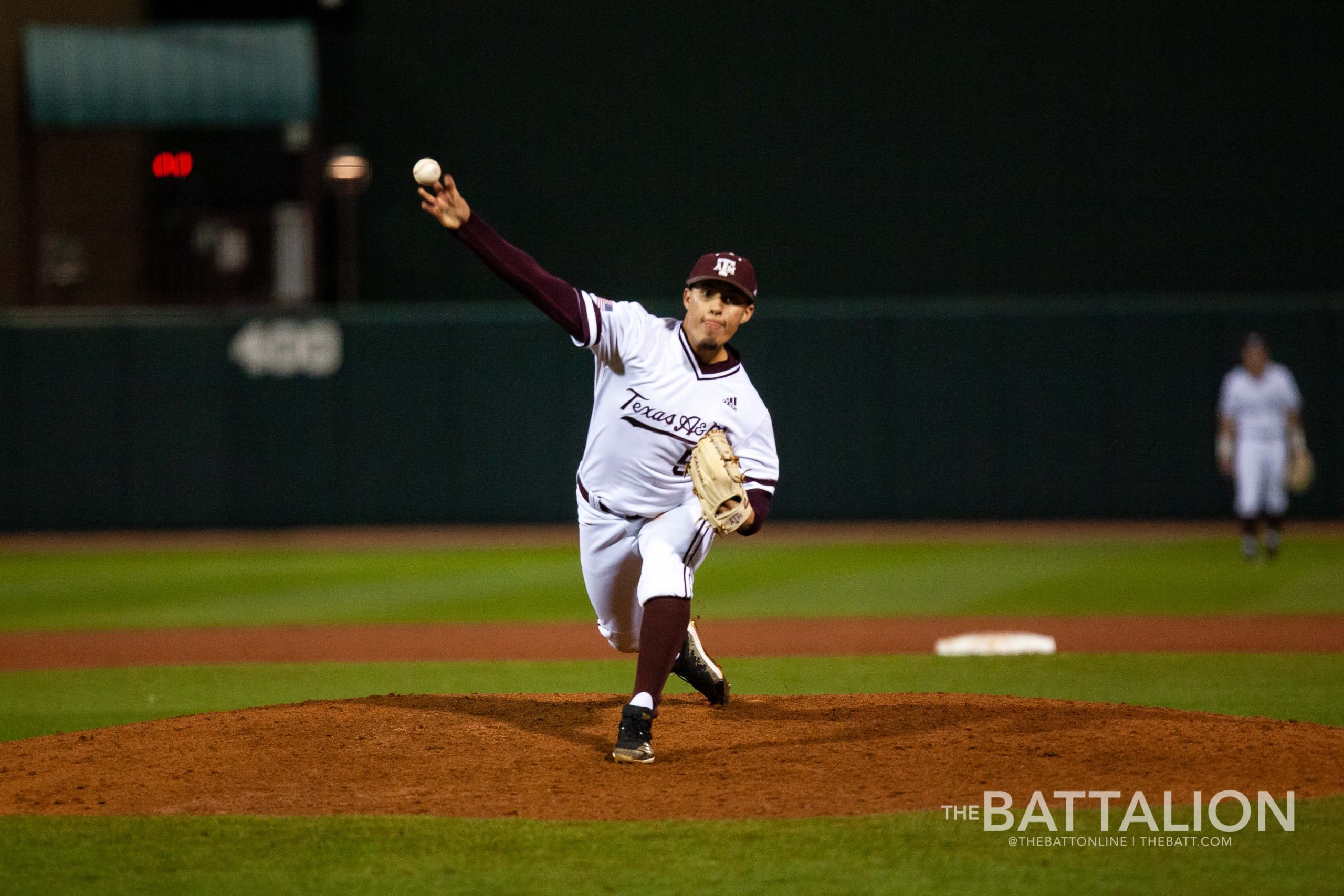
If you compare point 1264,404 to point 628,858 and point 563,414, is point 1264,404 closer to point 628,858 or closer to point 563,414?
point 563,414

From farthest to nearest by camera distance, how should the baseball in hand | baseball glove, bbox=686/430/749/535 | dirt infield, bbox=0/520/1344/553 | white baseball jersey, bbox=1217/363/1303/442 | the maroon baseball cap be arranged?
1. dirt infield, bbox=0/520/1344/553
2. white baseball jersey, bbox=1217/363/1303/442
3. the maroon baseball cap
4. baseball glove, bbox=686/430/749/535
5. the baseball in hand

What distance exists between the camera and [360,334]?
1714cm

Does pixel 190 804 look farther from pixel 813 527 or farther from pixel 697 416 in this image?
pixel 813 527

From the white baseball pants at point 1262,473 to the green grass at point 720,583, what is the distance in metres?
0.51

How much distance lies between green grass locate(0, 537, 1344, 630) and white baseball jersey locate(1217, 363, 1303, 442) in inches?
44.7

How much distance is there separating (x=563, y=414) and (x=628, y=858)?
1298cm

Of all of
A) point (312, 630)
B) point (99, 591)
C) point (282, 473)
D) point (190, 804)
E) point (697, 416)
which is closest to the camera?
point (190, 804)

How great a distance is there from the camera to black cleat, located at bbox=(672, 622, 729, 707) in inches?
245

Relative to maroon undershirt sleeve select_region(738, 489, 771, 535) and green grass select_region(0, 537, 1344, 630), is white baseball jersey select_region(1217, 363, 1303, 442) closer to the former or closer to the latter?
green grass select_region(0, 537, 1344, 630)

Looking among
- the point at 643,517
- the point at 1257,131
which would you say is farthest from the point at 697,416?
the point at 1257,131

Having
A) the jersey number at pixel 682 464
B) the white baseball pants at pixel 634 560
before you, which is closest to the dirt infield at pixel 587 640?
→ the white baseball pants at pixel 634 560

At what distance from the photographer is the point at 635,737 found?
5.38 metres

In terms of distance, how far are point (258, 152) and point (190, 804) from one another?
49.4 ft

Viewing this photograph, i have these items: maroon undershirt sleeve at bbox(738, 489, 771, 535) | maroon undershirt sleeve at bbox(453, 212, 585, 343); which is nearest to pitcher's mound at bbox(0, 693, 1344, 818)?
maroon undershirt sleeve at bbox(738, 489, 771, 535)
